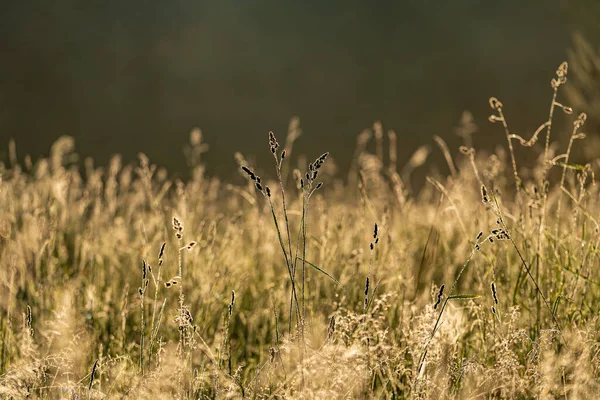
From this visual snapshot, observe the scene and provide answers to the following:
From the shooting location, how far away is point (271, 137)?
4.71 ft

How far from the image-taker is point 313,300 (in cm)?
225

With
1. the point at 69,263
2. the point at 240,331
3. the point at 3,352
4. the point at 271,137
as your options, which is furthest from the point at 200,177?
the point at 271,137

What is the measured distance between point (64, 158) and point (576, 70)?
3596 mm

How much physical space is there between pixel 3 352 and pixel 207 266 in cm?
80

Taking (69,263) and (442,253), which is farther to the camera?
(442,253)

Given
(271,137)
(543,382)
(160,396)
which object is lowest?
(543,382)

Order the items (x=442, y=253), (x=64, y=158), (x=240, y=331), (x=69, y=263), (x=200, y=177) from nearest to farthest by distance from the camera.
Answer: (x=240, y=331)
(x=69, y=263)
(x=442, y=253)
(x=200, y=177)
(x=64, y=158)

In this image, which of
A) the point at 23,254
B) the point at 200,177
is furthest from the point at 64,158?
the point at 23,254

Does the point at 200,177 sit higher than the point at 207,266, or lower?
higher

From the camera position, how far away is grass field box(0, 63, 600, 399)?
1.39 m

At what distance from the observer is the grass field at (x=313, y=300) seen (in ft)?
4.56

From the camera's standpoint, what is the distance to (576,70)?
415 centimetres

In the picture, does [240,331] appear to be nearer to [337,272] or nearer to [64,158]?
[337,272]

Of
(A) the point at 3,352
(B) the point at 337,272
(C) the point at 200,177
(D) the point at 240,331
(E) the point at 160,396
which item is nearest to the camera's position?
(E) the point at 160,396
